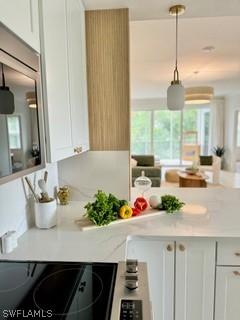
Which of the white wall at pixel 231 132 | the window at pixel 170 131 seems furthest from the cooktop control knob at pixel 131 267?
the window at pixel 170 131

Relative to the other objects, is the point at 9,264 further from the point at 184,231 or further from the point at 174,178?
the point at 174,178

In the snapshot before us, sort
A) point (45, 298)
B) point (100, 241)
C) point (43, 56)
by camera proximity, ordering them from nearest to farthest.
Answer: point (45, 298) → point (43, 56) → point (100, 241)

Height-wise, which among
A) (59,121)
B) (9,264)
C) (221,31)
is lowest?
(9,264)

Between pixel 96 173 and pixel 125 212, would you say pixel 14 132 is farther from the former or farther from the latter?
pixel 96 173

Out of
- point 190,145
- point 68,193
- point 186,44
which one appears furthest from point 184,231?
point 190,145

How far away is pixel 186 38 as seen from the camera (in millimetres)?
2879

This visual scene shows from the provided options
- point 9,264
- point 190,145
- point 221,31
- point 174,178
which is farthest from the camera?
point 190,145

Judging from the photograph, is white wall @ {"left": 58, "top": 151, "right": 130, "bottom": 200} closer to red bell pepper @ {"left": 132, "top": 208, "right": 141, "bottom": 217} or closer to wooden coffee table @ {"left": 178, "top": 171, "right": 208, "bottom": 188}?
red bell pepper @ {"left": 132, "top": 208, "right": 141, "bottom": 217}

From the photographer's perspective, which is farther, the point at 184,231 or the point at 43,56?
the point at 184,231

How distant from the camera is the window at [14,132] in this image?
72 centimetres

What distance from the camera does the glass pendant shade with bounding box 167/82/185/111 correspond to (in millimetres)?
1749

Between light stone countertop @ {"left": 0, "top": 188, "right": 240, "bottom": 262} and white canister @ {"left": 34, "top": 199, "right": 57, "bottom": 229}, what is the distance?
4 centimetres

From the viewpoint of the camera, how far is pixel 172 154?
30.6 feet

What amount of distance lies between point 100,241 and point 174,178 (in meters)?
5.33
